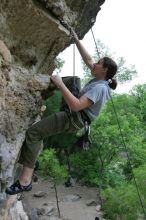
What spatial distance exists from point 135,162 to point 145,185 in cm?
899

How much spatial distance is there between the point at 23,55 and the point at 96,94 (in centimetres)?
222

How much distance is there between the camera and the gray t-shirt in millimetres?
5625

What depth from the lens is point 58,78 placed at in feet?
19.6

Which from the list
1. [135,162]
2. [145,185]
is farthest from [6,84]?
[135,162]

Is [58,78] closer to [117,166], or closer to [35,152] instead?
[35,152]

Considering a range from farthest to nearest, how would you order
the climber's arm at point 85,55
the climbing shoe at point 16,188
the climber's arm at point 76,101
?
the climber's arm at point 85,55, the climbing shoe at point 16,188, the climber's arm at point 76,101

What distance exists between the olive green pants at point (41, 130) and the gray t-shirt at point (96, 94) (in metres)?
0.27

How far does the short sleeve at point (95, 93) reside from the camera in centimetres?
559

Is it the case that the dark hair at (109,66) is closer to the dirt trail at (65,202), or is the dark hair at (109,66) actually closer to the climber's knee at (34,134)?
the climber's knee at (34,134)

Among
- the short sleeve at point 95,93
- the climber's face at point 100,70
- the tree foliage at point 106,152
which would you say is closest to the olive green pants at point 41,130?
the short sleeve at point 95,93

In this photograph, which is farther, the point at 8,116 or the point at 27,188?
the point at 8,116

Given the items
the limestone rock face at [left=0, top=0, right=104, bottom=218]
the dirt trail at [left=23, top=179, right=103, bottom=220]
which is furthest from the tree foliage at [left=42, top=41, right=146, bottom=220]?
the limestone rock face at [left=0, top=0, right=104, bottom=218]

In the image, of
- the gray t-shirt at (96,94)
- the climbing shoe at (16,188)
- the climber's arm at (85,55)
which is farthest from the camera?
the climber's arm at (85,55)

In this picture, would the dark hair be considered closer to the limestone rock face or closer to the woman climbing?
the woman climbing
